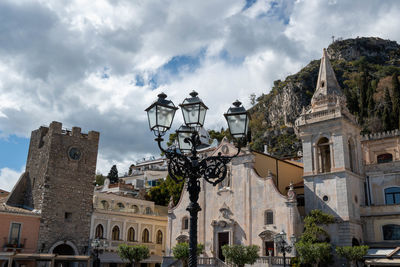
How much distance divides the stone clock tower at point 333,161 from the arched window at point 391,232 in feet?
6.27

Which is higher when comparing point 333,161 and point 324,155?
point 324,155

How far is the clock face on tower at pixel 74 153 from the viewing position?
43094 millimetres

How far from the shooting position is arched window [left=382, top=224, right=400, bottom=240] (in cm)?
3278

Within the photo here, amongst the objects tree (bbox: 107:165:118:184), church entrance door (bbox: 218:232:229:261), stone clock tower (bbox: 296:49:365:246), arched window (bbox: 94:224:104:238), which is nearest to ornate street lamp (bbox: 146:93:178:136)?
stone clock tower (bbox: 296:49:365:246)

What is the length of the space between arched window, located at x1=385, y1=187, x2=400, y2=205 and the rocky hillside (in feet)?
129

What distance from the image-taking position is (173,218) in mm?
42812

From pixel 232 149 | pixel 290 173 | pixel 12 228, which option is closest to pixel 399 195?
pixel 290 173

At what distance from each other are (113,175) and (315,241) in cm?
5466

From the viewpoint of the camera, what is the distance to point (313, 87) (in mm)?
103062

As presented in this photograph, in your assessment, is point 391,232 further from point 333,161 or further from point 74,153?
point 74,153

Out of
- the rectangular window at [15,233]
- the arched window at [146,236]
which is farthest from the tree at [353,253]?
the rectangular window at [15,233]

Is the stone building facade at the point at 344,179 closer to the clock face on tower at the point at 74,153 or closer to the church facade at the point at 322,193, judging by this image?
the church facade at the point at 322,193

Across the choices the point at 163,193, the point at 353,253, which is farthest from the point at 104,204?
the point at 353,253

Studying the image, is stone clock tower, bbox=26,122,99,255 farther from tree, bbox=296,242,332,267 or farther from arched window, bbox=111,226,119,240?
tree, bbox=296,242,332,267
